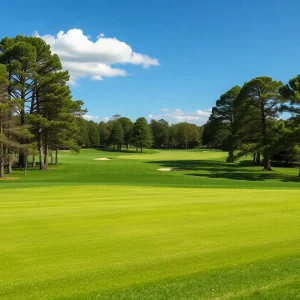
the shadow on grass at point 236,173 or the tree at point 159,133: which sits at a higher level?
the tree at point 159,133

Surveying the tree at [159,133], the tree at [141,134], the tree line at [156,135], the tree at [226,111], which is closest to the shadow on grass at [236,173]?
the tree at [226,111]

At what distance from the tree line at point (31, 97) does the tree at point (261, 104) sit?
26.6 meters

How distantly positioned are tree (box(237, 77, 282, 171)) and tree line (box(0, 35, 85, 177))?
87.2 ft

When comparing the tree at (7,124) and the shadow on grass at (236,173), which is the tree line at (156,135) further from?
the tree at (7,124)

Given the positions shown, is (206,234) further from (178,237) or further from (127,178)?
(127,178)

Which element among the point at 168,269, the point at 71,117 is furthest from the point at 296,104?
the point at 168,269

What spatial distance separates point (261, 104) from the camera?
55844 mm

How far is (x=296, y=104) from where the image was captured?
45500 mm

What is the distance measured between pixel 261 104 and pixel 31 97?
34.0 metres

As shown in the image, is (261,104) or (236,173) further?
(261,104)

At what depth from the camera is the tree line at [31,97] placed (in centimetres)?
4494

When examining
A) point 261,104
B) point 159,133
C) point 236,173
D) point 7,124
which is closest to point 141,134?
point 159,133

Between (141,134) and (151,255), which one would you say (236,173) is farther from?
(141,134)

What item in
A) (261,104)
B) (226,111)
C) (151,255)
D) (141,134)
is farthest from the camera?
(141,134)
